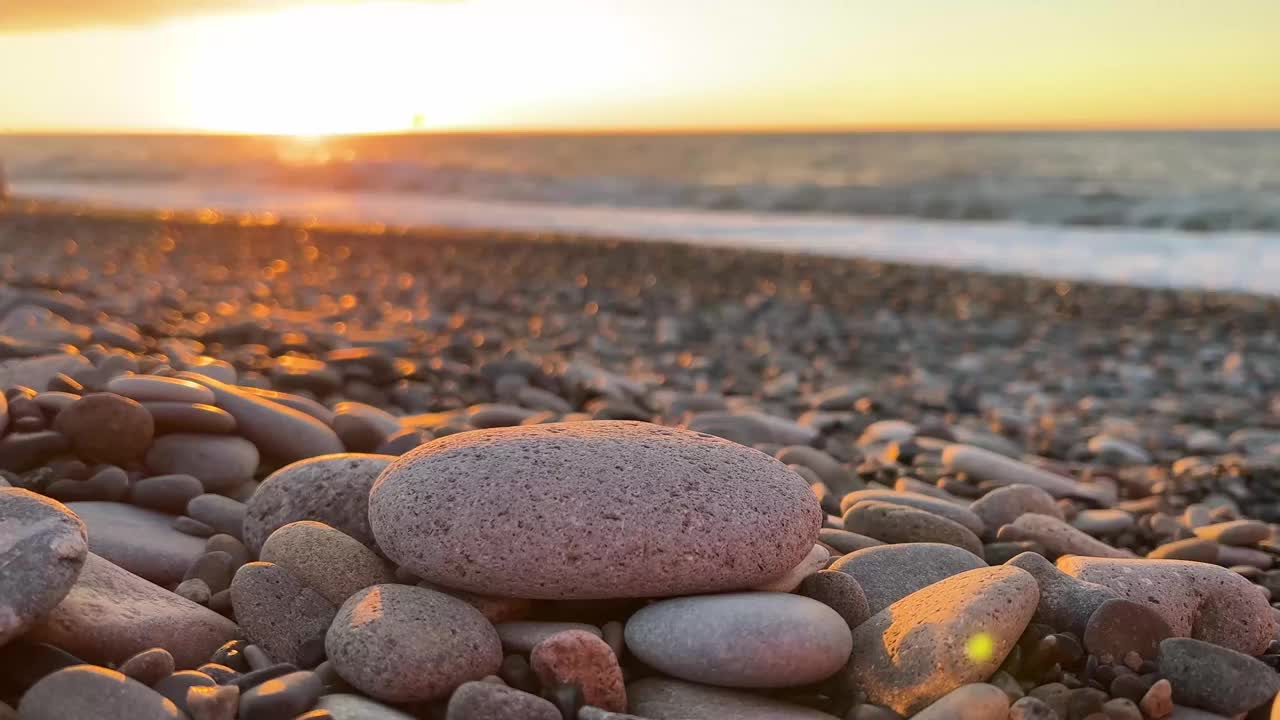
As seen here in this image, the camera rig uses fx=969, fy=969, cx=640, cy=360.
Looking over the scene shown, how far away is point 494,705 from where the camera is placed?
5.24ft

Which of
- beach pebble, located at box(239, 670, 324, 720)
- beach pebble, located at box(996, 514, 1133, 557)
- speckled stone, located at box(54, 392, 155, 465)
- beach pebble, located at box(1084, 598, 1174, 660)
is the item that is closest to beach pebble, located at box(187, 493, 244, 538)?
speckled stone, located at box(54, 392, 155, 465)

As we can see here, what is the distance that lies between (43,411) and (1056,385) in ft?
17.4

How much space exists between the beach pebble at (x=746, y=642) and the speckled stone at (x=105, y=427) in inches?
62.0

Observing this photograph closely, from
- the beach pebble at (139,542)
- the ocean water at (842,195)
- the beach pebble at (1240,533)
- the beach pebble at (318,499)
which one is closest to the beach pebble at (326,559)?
the beach pebble at (318,499)

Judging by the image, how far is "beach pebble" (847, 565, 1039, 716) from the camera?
69.1 inches

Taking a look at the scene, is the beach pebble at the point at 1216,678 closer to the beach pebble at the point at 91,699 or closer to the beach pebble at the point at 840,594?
the beach pebble at the point at 840,594

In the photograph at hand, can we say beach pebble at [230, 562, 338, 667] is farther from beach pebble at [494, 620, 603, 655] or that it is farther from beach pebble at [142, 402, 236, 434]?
beach pebble at [142, 402, 236, 434]

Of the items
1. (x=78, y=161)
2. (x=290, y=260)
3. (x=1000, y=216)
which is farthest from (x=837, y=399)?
(x=78, y=161)

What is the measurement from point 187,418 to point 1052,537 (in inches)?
98.0

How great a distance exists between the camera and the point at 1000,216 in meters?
17.5

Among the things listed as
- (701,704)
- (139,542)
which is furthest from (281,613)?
(701,704)

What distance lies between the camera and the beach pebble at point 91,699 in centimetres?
146

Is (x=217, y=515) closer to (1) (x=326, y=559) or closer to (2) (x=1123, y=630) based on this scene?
(1) (x=326, y=559)

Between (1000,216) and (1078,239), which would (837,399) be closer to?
(1078,239)
